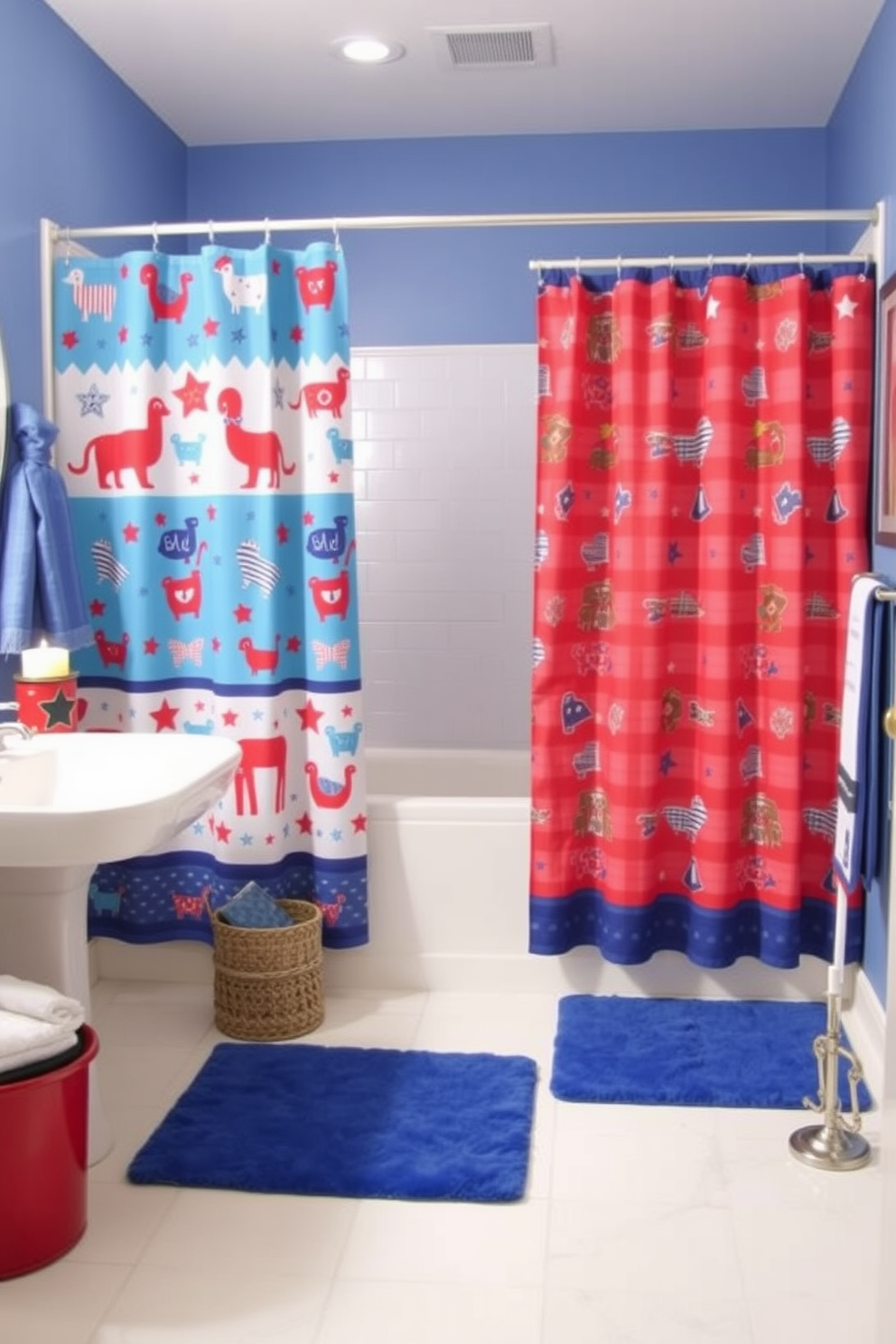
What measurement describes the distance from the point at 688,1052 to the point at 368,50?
2549 mm

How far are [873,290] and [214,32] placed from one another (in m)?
1.71

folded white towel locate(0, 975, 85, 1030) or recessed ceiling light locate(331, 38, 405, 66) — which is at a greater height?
recessed ceiling light locate(331, 38, 405, 66)

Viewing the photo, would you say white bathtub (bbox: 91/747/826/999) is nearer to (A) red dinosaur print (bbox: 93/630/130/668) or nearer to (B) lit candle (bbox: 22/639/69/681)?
(A) red dinosaur print (bbox: 93/630/130/668)

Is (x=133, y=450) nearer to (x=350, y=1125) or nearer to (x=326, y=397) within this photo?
(x=326, y=397)

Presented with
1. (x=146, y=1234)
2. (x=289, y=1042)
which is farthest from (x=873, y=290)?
(x=146, y=1234)

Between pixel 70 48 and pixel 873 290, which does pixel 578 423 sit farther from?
pixel 70 48

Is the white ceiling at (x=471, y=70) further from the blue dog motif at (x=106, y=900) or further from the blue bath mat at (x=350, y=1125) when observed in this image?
the blue bath mat at (x=350, y=1125)

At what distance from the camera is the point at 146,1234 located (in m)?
2.34

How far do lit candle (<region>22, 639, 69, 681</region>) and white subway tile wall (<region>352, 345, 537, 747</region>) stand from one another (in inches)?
57.6

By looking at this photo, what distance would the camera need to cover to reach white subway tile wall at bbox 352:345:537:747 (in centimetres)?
419

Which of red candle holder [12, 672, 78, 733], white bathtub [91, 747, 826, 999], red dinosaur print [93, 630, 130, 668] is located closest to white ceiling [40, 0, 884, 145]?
red dinosaur print [93, 630, 130, 668]

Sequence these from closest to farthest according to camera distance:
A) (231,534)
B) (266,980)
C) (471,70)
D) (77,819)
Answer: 1. (77,819)
2. (266,980)
3. (231,534)
4. (471,70)

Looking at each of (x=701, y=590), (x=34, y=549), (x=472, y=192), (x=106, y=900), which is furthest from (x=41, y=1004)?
(x=472, y=192)

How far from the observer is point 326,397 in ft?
10.5
